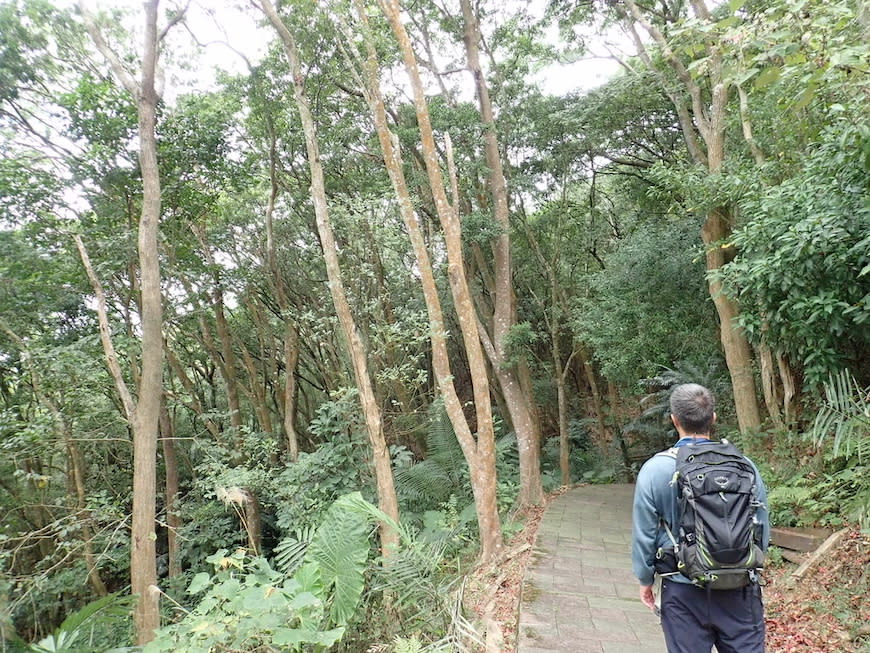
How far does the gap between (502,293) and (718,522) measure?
744 centimetres

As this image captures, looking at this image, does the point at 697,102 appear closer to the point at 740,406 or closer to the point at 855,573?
the point at 740,406

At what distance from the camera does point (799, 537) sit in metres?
4.86

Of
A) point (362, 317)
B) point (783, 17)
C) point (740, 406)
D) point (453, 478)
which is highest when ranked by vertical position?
point (783, 17)

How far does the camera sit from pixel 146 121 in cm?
650

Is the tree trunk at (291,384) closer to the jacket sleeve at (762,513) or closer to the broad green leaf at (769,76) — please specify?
the broad green leaf at (769,76)

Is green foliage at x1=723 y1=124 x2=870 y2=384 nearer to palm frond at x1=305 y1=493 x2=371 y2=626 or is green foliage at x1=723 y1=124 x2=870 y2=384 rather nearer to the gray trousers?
the gray trousers

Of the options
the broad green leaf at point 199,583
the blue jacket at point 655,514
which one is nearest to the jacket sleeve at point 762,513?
the blue jacket at point 655,514

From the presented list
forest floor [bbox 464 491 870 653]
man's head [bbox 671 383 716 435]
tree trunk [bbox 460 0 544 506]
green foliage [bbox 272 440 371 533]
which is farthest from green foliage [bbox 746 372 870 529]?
green foliage [bbox 272 440 371 533]

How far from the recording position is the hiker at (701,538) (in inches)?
80.6

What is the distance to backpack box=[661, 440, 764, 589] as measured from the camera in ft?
6.66

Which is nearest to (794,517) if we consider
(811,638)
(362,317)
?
(811,638)

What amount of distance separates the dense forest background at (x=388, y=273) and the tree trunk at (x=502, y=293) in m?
0.05

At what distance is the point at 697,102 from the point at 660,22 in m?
2.40

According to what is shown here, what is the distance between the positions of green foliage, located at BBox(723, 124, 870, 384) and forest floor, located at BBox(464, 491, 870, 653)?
1.59 meters
